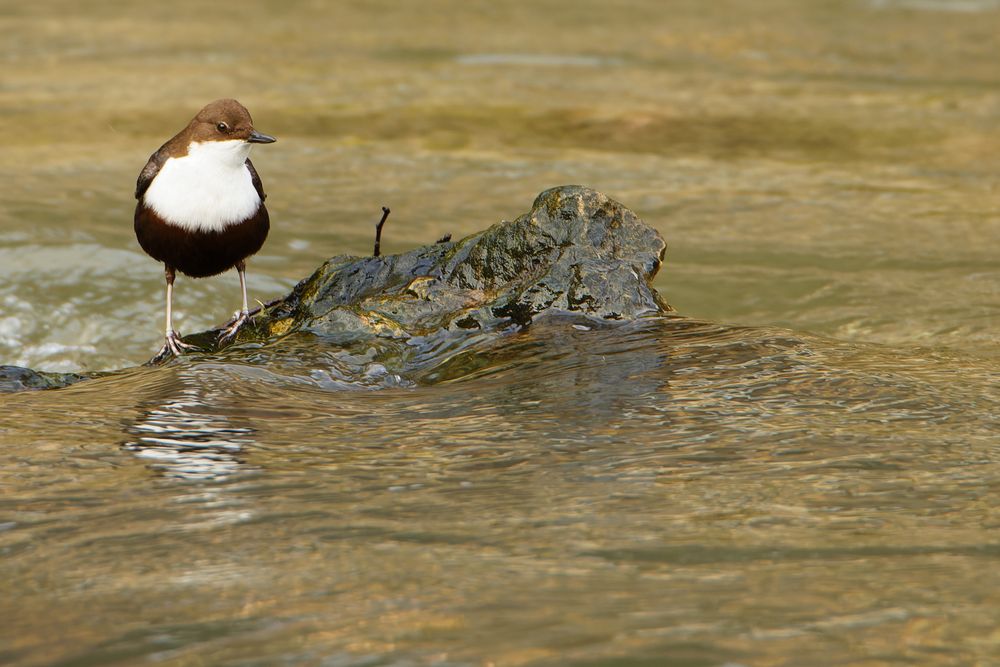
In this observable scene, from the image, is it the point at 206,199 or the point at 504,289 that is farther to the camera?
the point at 206,199

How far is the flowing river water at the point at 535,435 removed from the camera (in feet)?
7.61

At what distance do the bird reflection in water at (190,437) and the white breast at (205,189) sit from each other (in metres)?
0.77

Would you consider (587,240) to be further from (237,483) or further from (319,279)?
(237,483)

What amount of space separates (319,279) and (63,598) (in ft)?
6.77

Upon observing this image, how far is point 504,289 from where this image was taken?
13.7ft

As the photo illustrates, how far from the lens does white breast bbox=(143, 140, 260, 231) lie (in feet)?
14.3

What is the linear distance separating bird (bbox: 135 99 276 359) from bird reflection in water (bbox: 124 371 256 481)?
2.50 feet

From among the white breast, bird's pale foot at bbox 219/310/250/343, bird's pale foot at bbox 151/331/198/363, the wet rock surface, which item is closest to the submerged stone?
the wet rock surface

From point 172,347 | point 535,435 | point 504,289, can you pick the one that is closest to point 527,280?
point 504,289

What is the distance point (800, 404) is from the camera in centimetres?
350

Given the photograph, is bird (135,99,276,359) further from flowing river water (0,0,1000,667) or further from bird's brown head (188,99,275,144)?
flowing river water (0,0,1000,667)

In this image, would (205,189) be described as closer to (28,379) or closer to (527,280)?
(28,379)

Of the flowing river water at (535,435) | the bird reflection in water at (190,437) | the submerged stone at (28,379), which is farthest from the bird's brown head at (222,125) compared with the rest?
the bird reflection in water at (190,437)

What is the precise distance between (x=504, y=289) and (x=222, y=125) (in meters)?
1.05
